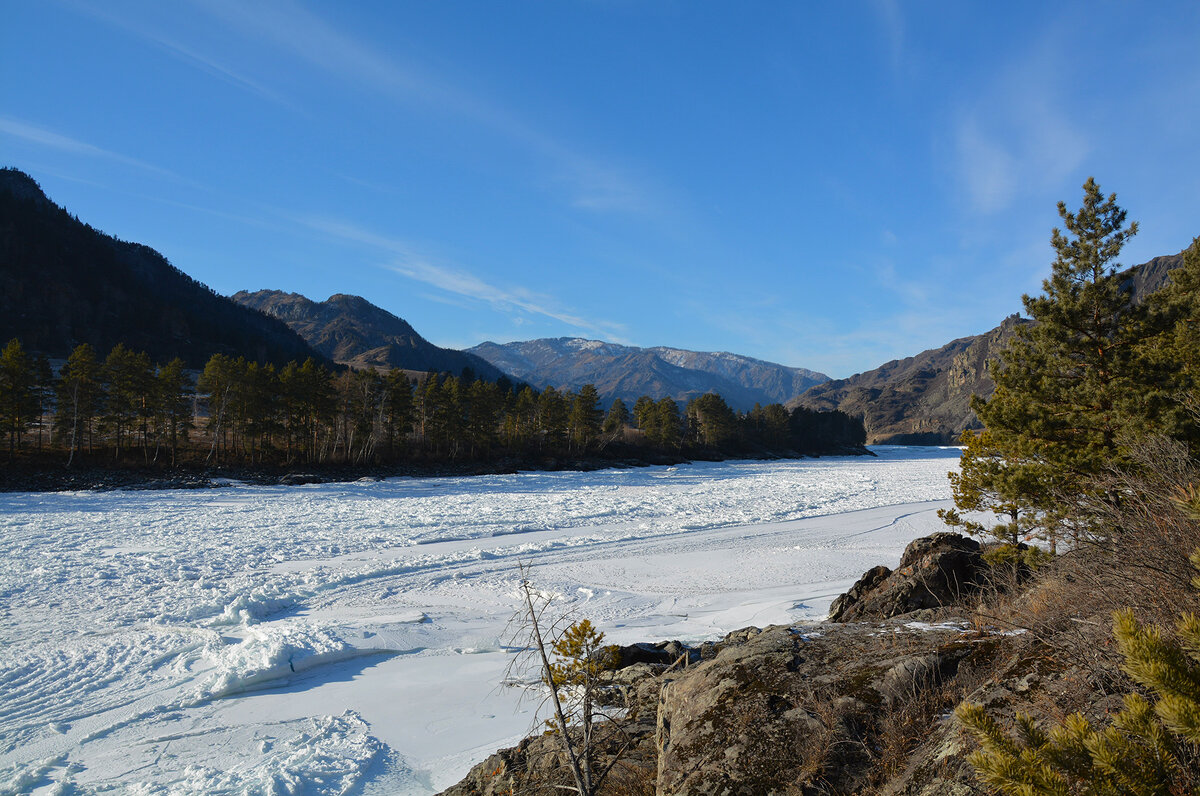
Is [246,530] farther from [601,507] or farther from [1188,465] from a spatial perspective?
[1188,465]

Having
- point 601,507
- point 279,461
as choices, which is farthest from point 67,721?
point 279,461

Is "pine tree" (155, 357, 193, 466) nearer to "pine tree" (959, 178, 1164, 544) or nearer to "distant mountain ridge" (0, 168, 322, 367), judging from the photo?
"pine tree" (959, 178, 1164, 544)

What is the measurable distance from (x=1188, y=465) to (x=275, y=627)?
14.7 metres

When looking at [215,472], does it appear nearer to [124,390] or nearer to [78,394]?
[124,390]

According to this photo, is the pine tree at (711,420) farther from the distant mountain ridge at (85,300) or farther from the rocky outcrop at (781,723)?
the rocky outcrop at (781,723)

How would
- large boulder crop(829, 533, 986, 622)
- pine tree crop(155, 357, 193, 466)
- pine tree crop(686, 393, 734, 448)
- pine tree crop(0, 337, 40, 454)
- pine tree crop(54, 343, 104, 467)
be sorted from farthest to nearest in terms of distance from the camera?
1. pine tree crop(686, 393, 734, 448)
2. pine tree crop(155, 357, 193, 466)
3. pine tree crop(54, 343, 104, 467)
4. pine tree crop(0, 337, 40, 454)
5. large boulder crop(829, 533, 986, 622)

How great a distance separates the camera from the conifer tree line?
46.8 metres

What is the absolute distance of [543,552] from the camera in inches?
725

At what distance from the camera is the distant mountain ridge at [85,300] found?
368ft

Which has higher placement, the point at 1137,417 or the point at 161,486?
the point at 1137,417

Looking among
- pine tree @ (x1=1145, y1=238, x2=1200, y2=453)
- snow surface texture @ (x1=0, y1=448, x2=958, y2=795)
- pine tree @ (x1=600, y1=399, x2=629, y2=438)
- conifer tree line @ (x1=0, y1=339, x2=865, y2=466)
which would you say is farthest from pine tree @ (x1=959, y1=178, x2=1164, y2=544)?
pine tree @ (x1=600, y1=399, x2=629, y2=438)

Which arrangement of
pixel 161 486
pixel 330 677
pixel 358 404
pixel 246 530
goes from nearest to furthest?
pixel 330 677 < pixel 246 530 < pixel 161 486 < pixel 358 404

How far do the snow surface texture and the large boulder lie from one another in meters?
Answer: 1.52

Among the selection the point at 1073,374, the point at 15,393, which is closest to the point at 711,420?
the point at 15,393
